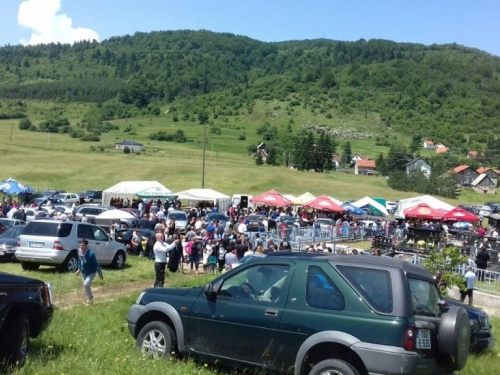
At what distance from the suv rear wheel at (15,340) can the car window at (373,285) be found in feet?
12.0

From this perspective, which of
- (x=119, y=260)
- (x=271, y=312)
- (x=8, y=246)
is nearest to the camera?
(x=271, y=312)

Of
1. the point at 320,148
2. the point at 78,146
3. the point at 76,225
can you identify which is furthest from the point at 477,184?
the point at 76,225

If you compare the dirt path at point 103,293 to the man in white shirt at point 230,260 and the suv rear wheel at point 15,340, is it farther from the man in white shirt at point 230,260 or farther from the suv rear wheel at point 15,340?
the suv rear wheel at point 15,340

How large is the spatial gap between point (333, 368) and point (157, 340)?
247 centimetres

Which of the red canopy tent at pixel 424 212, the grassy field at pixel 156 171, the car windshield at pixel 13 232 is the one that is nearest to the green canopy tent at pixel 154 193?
the red canopy tent at pixel 424 212

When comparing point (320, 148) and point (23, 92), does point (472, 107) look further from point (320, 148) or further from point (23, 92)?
point (23, 92)

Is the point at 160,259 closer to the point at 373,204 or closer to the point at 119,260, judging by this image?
the point at 119,260

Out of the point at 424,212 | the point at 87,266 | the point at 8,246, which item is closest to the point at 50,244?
the point at 8,246

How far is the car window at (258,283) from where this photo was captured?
6844mm

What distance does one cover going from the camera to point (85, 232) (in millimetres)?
18125

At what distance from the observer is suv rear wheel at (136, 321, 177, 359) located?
7.39 metres

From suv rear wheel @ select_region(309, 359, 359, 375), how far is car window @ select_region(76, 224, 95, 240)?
12832mm

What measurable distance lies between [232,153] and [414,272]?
10765cm

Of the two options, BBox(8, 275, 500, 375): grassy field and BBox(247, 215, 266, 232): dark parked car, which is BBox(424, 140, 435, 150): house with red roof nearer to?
BBox(247, 215, 266, 232): dark parked car
